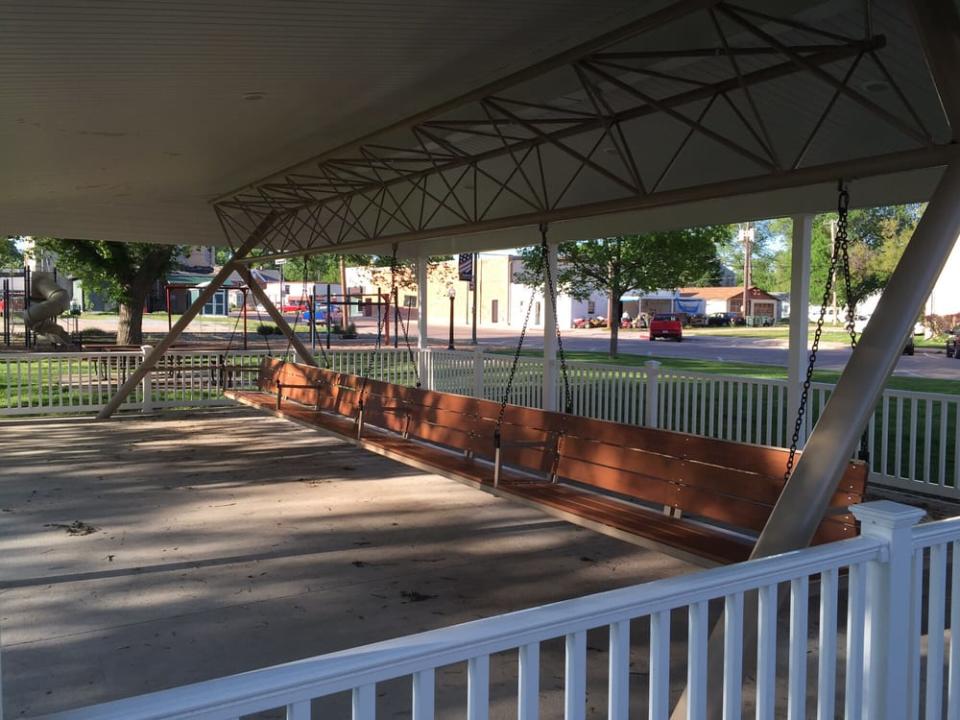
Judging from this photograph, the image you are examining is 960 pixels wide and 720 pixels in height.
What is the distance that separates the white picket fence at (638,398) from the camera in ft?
24.9

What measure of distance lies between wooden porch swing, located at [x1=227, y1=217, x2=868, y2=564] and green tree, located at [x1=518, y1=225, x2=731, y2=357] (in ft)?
45.5

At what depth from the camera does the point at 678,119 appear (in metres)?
4.70

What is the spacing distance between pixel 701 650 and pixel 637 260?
20881mm

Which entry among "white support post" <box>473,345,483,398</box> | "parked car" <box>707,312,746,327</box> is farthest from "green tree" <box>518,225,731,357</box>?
"parked car" <box>707,312,746,327</box>

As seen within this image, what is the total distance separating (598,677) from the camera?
12.1 feet

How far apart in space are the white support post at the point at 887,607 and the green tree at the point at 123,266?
60.2 feet

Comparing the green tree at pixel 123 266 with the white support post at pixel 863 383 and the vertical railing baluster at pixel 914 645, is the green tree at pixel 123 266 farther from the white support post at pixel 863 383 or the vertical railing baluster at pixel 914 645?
the vertical railing baluster at pixel 914 645

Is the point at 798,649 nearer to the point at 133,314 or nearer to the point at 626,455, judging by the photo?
the point at 626,455

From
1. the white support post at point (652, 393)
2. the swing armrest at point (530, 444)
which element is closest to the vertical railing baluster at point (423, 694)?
the swing armrest at point (530, 444)

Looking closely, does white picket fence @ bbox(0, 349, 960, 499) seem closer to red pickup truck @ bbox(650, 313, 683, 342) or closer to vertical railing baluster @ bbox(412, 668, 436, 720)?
vertical railing baluster @ bbox(412, 668, 436, 720)


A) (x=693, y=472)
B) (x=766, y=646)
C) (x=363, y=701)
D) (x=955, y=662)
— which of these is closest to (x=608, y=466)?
(x=693, y=472)

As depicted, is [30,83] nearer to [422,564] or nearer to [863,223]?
[422,564]

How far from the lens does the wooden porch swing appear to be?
169 inches

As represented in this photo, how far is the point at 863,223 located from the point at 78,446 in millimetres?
46092
